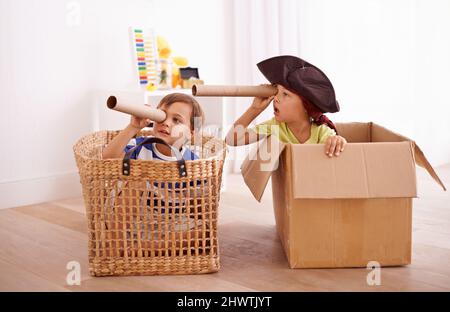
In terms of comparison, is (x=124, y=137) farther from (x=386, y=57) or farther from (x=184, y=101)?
(x=386, y=57)

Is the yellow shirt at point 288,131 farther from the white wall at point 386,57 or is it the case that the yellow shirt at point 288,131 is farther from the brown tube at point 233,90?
the white wall at point 386,57

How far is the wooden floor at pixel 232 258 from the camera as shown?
1488 mm

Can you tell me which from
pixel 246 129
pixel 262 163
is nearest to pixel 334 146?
pixel 262 163

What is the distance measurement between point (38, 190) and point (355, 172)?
53.3 inches

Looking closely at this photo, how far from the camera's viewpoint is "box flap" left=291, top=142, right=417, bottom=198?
1.53 metres

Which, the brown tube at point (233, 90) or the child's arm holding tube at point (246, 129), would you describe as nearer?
the brown tube at point (233, 90)

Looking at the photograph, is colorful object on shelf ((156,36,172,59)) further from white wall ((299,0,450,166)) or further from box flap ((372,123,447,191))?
box flap ((372,123,447,191))

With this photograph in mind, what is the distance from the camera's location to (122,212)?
1.52m

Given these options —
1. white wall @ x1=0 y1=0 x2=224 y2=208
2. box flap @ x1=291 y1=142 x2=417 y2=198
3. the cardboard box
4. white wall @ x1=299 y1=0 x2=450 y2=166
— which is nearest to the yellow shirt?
the cardboard box

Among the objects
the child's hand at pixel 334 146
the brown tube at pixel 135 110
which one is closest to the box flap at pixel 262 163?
the child's hand at pixel 334 146

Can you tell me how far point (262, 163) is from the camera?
1675mm

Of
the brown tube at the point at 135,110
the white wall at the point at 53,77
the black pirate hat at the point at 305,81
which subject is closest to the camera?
the brown tube at the point at 135,110

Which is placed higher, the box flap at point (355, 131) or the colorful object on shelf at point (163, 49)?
the colorful object on shelf at point (163, 49)
